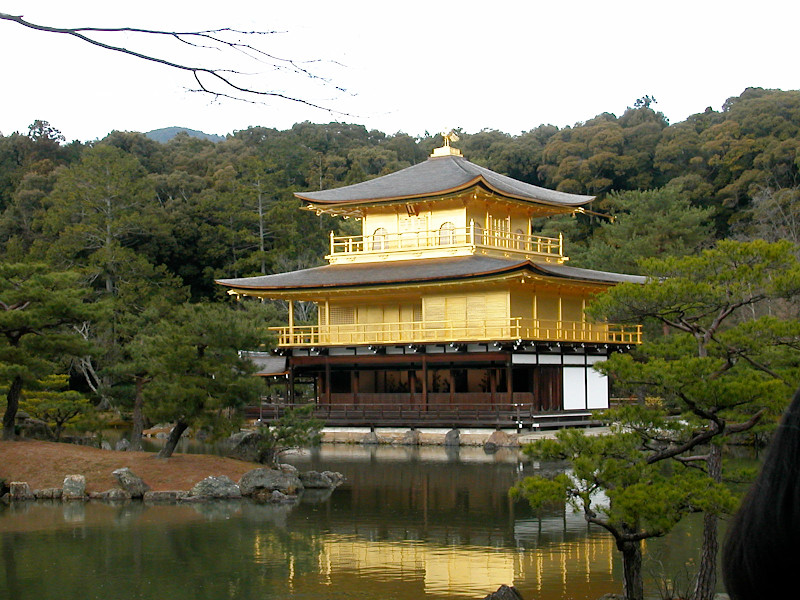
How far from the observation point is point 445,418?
86.2 feet

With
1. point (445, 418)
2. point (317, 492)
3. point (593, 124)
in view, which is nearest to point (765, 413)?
point (317, 492)

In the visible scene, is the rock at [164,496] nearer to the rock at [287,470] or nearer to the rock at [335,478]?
the rock at [287,470]

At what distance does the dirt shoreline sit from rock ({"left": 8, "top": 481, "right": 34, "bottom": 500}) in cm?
11

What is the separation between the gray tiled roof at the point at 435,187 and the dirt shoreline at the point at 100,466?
14297mm

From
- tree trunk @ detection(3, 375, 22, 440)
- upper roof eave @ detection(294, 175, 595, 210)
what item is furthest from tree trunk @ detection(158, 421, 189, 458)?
upper roof eave @ detection(294, 175, 595, 210)

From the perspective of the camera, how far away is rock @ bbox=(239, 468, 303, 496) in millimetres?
15172

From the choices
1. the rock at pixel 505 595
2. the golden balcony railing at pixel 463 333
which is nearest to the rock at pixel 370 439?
the golden balcony railing at pixel 463 333

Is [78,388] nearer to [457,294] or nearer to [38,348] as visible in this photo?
[457,294]

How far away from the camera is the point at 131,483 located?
48.4 ft

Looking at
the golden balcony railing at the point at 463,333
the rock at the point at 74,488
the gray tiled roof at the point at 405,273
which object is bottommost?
the rock at the point at 74,488

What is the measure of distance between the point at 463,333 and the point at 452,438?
2983 millimetres

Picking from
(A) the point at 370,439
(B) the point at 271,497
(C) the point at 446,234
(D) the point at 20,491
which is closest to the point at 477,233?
(C) the point at 446,234

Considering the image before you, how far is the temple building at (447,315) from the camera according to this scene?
26.5 m

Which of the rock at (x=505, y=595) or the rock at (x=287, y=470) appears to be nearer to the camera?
the rock at (x=505, y=595)
